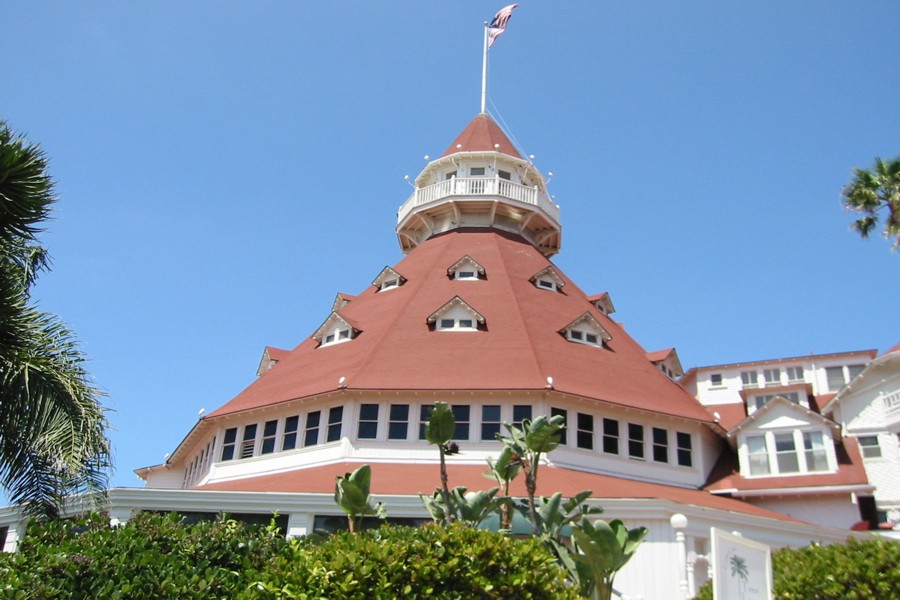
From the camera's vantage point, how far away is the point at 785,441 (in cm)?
2916

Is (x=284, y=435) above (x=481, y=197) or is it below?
below

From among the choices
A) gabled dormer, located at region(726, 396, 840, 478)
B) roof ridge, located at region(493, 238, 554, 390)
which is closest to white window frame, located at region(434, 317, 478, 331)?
roof ridge, located at region(493, 238, 554, 390)

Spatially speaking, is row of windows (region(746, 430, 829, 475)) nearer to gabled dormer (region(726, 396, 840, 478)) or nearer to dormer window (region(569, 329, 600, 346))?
gabled dormer (region(726, 396, 840, 478))

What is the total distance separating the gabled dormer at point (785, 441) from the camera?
93.2ft

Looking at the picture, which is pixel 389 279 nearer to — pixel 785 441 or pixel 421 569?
pixel 785 441

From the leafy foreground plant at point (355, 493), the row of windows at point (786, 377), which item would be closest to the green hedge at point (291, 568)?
the leafy foreground plant at point (355, 493)

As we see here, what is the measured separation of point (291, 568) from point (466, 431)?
617 inches

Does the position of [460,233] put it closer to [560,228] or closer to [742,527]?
[560,228]

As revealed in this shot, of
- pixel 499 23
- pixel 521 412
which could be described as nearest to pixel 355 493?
pixel 521 412

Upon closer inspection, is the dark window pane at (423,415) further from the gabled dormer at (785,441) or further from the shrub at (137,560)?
the shrub at (137,560)

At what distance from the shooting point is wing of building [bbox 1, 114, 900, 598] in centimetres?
2319

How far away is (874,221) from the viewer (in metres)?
29.0

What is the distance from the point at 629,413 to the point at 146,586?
19.9 metres

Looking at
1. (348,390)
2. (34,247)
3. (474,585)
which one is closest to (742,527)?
(348,390)
